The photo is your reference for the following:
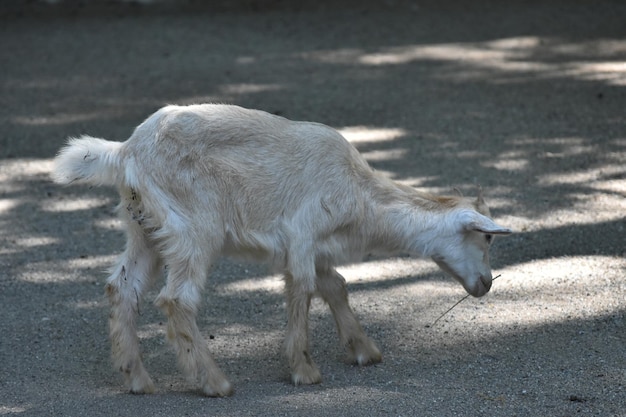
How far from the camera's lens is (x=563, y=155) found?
8039 mm

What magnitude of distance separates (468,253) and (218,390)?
4.72ft

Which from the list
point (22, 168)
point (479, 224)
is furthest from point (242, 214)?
point (22, 168)

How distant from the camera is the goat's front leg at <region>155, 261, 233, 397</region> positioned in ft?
15.0

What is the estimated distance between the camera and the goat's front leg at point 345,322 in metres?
5.02

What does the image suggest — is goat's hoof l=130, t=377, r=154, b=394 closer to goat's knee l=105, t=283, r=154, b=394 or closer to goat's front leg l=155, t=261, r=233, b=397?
goat's knee l=105, t=283, r=154, b=394

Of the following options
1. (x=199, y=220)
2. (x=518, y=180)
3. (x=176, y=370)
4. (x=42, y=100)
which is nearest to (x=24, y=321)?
(x=176, y=370)

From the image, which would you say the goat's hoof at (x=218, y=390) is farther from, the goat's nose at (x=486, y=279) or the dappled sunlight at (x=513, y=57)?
the dappled sunlight at (x=513, y=57)

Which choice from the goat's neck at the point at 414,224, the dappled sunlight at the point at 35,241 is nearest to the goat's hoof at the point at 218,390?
the goat's neck at the point at 414,224

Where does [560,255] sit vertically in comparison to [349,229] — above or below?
below

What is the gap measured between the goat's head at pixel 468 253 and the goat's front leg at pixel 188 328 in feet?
4.15

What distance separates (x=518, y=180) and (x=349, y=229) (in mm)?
3097

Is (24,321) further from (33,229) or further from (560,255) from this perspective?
(560,255)

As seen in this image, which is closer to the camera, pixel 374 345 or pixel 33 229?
pixel 374 345

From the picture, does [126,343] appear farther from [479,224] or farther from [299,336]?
[479,224]
